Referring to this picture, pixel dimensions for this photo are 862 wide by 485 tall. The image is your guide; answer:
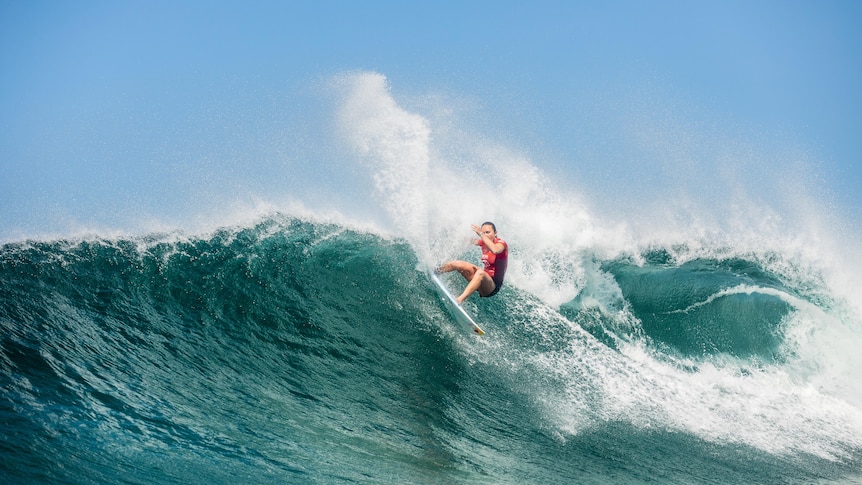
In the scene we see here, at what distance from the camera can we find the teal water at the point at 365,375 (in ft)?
14.2

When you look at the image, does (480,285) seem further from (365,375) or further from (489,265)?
(365,375)

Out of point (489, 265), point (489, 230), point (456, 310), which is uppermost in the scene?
point (489, 230)

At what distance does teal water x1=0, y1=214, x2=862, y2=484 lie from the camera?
432 centimetres

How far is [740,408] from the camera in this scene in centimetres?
741

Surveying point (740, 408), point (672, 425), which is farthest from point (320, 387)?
point (740, 408)

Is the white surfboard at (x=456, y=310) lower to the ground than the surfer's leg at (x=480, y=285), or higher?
lower

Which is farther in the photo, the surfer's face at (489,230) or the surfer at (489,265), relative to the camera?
the surfer's face at (489,230)

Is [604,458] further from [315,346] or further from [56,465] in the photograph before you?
[56,465]

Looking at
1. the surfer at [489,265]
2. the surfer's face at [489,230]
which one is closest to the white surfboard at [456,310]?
the surfer at [489,265]

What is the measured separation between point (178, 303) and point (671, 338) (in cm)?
761

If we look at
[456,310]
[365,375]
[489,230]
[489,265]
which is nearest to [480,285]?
[489,265]

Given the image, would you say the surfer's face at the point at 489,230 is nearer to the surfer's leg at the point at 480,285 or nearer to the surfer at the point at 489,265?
the surfer at the point at 489,265

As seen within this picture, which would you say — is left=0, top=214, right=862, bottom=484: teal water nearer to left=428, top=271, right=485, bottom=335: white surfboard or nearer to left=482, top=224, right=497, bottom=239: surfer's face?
left=428, top=271, right=485, bottom=335: white surfboard

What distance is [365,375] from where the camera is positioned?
600 centimetres
